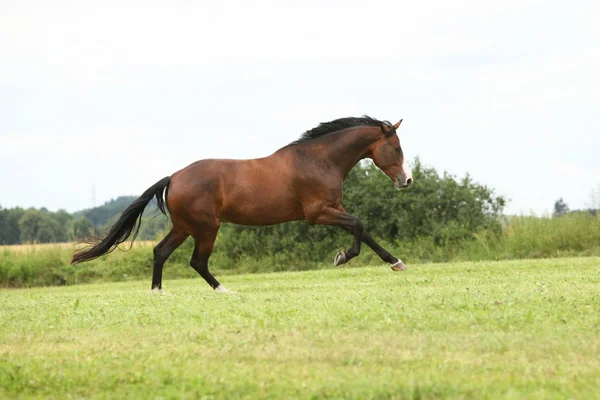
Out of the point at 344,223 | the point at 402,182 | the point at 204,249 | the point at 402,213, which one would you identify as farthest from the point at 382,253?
the point at 402,213

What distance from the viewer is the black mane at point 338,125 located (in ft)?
43.6

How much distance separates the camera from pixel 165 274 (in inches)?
923

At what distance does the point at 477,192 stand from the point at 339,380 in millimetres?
19428

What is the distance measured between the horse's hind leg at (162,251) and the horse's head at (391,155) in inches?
129

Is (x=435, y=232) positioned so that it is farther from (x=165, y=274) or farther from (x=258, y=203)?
(x=258, y=203)

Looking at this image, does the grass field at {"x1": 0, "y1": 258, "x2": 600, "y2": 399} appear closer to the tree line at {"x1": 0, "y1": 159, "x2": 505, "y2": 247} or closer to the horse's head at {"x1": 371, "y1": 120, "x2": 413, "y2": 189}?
the horse's head at {"x1": 371, "y1": 120, "x2": 413, "y2": 189}

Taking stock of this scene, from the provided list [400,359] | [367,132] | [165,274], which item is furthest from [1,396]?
[165,274]

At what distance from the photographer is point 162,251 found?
12586 millimetres

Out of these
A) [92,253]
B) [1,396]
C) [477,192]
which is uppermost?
[477,192]

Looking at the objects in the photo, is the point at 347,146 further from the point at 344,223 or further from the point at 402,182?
the point at 344,223

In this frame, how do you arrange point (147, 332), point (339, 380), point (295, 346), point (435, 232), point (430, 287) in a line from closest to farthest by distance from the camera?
point (339, 380) → point (295, 346) → point (147, 332) → point (430, 287) → point (435, 232)

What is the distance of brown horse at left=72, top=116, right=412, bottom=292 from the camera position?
12.3m

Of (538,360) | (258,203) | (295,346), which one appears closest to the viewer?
(538,360)

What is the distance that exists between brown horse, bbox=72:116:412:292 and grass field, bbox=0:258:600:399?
8.20 ft
